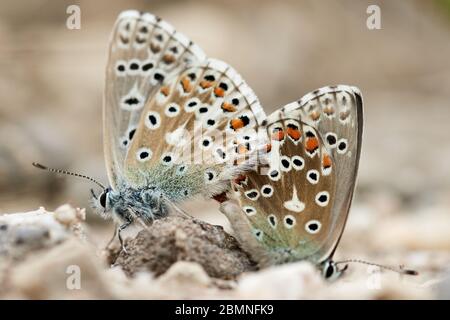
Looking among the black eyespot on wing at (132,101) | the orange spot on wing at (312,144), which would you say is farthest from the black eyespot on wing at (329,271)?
the black eyespot on wing at (132,101)

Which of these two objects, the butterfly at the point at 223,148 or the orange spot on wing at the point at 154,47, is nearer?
the butterfly at the point at 223,148

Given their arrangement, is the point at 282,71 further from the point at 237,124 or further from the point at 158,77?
the point at 237,124

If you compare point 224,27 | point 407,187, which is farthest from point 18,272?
point 224,27

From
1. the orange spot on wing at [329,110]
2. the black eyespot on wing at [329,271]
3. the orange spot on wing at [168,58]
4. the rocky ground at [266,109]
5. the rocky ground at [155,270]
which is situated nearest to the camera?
the rocky ground at [155,270]

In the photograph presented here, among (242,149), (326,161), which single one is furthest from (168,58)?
(326,161)

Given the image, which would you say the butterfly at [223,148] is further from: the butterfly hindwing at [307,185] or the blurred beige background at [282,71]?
the blurred beige background at [282,71]

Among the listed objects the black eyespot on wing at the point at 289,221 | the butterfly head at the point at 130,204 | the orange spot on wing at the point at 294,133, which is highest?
the orange spot on wing at the point at 294,133

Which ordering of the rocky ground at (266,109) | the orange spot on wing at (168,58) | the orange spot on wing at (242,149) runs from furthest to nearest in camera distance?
1. the orange spot on wing at (168,58)
2. the orange spot on wing at (242,149)
3. the rocky ground at (266,109)

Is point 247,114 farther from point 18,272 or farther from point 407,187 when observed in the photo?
point 407,187
